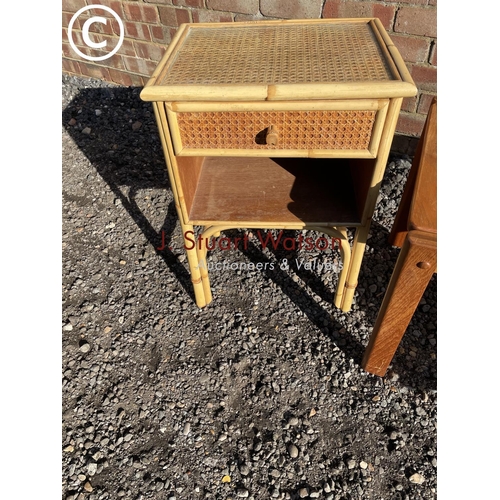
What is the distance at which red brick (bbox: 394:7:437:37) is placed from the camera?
5.57ft

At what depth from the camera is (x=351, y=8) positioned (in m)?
1.83

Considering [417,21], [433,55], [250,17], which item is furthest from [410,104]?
[250,17]

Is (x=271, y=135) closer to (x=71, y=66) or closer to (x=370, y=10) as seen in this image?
(x=370, y=10)

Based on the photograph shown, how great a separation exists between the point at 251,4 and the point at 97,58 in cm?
123

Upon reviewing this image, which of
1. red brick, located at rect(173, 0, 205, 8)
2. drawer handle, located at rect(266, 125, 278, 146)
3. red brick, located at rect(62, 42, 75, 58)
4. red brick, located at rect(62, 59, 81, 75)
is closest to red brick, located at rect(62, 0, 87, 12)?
red brick, located at rect(62, 42, 75, 58)

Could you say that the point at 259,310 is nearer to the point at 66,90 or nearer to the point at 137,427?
the point at 137,427

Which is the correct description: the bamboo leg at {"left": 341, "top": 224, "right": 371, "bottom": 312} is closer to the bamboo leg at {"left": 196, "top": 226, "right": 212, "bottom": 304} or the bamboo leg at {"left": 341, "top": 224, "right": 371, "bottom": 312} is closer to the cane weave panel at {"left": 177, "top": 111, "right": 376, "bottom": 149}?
the cane weave panel at {"left": 177, "top": 111, "right": 376, "bottom": 149}

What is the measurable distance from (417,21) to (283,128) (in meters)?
1.12

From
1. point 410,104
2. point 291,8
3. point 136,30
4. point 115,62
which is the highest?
point 291,8

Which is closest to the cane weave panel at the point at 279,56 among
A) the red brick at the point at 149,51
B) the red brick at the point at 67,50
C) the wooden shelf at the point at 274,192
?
the wooden shelf at the point at 274,192

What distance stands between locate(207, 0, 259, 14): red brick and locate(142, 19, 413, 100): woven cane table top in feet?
2.43

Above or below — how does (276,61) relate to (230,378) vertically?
above

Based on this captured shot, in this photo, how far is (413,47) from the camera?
71.2 inches

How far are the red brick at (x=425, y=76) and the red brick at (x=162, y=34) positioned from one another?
133 centimetres
